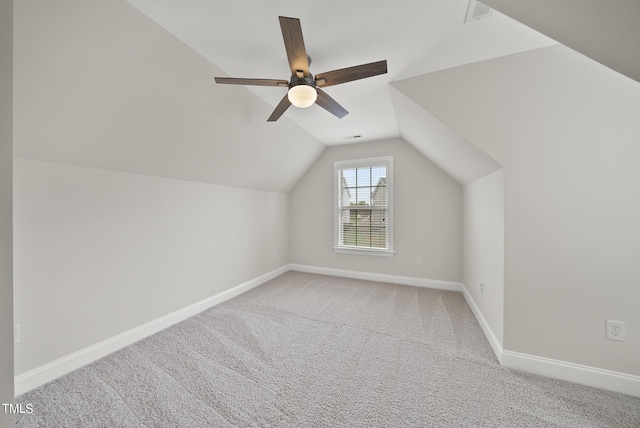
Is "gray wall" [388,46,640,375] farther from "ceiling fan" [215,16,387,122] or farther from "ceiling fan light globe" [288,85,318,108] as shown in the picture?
"ceiling fan light globe" [288,85,318,108]

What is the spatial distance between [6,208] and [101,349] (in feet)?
6.09

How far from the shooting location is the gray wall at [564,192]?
1.54 m

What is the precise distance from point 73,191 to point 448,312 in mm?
3841

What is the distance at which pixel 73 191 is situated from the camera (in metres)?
1.80

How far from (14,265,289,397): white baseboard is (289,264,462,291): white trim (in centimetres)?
172

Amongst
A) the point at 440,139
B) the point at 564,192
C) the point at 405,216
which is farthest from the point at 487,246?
the point at 405,216

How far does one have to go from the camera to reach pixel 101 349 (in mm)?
1933

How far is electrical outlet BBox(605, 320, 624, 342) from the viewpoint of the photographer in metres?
1.56

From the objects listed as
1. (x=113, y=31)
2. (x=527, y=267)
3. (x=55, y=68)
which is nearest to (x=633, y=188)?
(x=527, y=267)

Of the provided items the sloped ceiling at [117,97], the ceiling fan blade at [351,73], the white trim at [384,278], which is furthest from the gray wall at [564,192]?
the sloped ceiling at [117,97]

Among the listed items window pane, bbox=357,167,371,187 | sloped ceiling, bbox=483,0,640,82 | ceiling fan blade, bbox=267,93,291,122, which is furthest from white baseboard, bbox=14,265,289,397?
sloped ceiling, bbox=483,0,640,82

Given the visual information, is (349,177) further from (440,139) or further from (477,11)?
(477,11)

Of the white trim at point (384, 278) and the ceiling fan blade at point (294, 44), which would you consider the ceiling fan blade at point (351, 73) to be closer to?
the ceiling fan blade at point (294, 44)

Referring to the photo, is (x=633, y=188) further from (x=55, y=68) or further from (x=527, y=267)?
(x=55, y=68)
